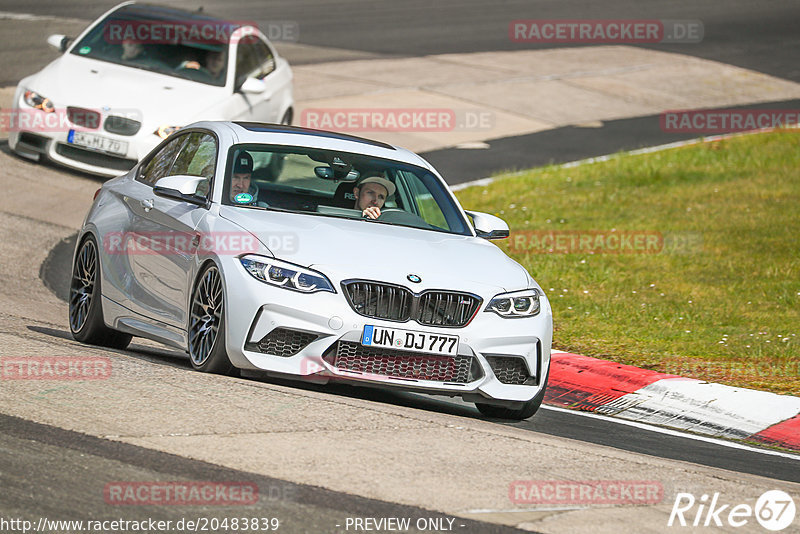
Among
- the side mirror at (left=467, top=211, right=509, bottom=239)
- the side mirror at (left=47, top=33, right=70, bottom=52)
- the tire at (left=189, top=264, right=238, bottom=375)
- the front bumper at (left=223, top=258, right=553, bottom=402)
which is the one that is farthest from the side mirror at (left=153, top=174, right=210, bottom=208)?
the side mirror at (left=47, top=33, right=70, bottom=52)

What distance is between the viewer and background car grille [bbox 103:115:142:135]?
1505 cm

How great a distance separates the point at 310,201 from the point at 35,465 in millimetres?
3367

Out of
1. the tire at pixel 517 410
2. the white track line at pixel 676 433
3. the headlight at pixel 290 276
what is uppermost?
the headlight at pixel 290 276

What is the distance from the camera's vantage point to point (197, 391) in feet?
22.7

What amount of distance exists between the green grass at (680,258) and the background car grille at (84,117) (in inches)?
182

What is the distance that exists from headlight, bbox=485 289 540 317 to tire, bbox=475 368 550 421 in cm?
44

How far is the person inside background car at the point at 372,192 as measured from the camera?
868 centimetres

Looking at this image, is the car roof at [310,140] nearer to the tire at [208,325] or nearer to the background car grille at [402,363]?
the tire at [208,325]

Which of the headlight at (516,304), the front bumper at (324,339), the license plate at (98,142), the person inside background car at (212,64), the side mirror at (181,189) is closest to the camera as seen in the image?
the front bumper at (324,339)

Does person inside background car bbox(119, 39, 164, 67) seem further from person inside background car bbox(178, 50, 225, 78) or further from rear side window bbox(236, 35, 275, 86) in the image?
rear side window bbox(236, 35, 275, 86)

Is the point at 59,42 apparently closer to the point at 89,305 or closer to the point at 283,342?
the point at 89,305

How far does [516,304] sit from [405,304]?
2.45 ft

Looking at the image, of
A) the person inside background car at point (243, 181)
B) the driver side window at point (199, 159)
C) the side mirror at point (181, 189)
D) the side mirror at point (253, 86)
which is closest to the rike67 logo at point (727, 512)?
the person inside background car at point (243, 181)

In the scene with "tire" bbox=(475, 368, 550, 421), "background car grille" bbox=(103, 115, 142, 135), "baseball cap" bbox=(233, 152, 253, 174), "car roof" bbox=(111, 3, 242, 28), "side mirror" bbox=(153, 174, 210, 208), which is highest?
"car roof" bbox=(111, 3, 242, 28)
